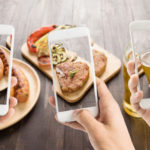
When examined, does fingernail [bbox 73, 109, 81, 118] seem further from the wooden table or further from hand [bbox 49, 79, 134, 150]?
the wooden table

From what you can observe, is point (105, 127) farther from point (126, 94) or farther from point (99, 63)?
point (99, 63)

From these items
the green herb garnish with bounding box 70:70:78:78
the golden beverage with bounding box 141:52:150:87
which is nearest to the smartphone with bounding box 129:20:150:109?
the golden beverage with bounding box 141:52:150:87

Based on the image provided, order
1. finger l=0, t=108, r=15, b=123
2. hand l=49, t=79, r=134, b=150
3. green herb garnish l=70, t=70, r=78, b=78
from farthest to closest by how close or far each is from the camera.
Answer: green herb garnish l=70, t=70, r=78, b=78, finger l=0, t=108, r=15, b=123, hand l=49, t=79, r=134, b=150

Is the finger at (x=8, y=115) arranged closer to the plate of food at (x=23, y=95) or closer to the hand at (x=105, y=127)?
the plate of food at (x=23, y=95)

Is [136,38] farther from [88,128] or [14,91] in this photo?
[14,91]

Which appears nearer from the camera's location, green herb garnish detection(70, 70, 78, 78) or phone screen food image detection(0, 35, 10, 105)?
phone screen food image detection(0, 35, 10, 105)

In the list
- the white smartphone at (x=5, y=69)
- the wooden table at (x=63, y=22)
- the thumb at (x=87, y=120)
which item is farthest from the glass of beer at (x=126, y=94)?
the white smartphone at (x=5, y=69)

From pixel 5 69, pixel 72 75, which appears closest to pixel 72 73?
pixel 72 75
